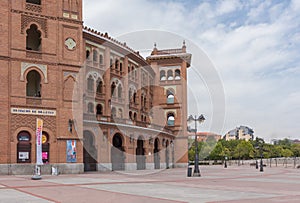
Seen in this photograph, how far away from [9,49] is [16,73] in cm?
219

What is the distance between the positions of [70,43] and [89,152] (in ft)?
38.2

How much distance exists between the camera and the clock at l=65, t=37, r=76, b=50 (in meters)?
38.8

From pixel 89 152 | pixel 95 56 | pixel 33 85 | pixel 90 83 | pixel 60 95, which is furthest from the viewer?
pixel 95 56

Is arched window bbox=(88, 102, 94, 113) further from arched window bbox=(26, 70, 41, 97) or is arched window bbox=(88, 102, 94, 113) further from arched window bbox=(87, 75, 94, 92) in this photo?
arched window bbox=(26, 70, 41, 97)

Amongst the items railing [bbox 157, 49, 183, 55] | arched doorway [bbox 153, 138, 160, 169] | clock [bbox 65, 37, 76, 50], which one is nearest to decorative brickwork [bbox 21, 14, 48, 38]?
clock [bbox 65, 37, 76, 50]

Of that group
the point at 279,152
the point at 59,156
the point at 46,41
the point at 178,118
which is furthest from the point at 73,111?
the point at 279,152

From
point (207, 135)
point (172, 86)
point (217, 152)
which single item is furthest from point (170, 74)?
point (217, 152)

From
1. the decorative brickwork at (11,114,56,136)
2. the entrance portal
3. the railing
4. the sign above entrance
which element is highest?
the railing

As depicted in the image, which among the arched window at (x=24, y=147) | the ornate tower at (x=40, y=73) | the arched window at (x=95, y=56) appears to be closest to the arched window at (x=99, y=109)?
the arched window at (x=95, y=56)

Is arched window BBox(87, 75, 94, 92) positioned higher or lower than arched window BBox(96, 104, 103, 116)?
higher

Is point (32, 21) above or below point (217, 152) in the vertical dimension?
above

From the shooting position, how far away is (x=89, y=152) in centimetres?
4250

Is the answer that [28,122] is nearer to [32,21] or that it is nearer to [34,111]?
[34,111]

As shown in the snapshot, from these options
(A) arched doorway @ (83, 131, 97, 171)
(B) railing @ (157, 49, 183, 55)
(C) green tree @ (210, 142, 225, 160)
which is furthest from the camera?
(C) green tree @ (210, 142, 225, 160)
